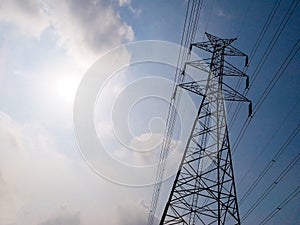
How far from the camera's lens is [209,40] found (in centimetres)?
2019

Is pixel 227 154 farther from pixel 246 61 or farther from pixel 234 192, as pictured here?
pixel 246 61

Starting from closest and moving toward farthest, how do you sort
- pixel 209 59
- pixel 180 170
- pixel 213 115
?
pixel 180 170 < pixel 213 115 < pixel 209 59

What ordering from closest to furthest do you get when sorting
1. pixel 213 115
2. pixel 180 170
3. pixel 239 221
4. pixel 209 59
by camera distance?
pixel 239 221 < pixel 180 170 < pixel 213 115 < pixel 209 59

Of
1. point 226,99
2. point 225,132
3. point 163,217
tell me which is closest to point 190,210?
point 163,217

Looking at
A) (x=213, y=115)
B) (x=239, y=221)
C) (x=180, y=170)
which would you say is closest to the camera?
(x=239, y=221)

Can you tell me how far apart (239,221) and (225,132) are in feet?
16.7

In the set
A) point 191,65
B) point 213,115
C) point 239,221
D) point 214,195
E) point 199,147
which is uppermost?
point 191,65

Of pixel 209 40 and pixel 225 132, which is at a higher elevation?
pixel 209 40

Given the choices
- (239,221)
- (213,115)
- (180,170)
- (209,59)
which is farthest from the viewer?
(209,59)

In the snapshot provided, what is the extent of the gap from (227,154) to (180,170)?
9.84 ft

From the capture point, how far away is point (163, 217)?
48.5ft

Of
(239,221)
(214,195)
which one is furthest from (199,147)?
(239,221)

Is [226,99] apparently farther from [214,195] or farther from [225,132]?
[214,195]

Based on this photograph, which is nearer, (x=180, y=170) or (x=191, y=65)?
(x=180, y=170)
